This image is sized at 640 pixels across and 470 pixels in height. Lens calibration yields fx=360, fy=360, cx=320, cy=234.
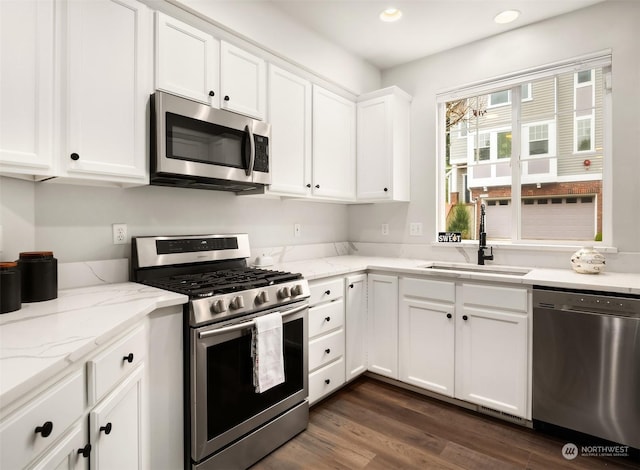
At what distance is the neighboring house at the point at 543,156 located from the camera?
104 inches

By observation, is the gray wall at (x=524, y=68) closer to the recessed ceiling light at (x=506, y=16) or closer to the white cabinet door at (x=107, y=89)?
the recessed ceiling light at (x=506, y=16)

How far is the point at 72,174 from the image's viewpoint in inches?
62.4

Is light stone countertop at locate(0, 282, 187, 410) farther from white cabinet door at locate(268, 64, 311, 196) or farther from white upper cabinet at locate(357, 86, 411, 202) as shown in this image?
white upper cabinet at locate(357, 86, 411, 202)

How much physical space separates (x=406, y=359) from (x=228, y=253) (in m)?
1.51

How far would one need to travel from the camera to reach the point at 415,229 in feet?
11.0

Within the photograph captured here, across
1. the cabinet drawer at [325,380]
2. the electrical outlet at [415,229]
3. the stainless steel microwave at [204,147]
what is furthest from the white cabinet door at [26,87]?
the electrical outlet at [415,229]

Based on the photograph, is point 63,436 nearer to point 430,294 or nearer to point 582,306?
point 430,294

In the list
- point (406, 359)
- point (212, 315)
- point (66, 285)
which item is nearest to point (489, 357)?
point (406, 359)

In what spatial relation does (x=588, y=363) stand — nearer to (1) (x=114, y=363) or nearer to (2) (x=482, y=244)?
(2) (x=482, y=244)

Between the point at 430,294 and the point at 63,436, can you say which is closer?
the point at 63,436

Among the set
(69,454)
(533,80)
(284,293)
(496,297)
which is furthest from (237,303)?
(533,80)

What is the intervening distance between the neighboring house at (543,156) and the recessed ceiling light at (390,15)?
1.02 metres

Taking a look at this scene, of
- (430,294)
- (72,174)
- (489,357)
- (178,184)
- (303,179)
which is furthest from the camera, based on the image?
(303,179)

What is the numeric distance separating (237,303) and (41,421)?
935 millimetres
